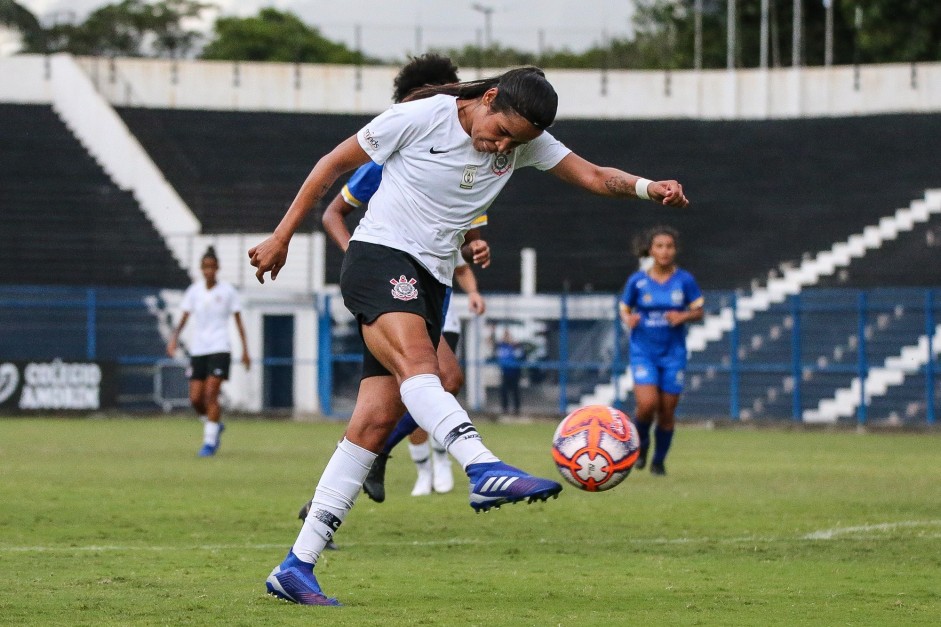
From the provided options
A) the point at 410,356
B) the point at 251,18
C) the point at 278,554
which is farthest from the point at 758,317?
the point at 251,18

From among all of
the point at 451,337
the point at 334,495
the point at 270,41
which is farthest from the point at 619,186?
the point at 270,41

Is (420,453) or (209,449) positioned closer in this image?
(420,453)

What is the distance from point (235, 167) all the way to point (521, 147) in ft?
111

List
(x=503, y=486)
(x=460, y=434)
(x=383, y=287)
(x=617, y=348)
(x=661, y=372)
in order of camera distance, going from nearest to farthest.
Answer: (x=503, y=486) → (x=460, y=434) → (x=383, y=287) → (x=661, y=372) → (x=617, y=348)

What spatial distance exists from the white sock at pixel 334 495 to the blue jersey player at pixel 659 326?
7747 mm

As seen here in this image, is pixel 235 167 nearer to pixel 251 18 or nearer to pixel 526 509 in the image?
pixel 526 509

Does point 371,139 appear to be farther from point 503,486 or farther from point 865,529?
point 865,529

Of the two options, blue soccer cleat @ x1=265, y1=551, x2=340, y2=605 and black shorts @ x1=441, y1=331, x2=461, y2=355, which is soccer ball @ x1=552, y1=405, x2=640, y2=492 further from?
black shorts @ x1=441, y1=331, x2=461, y2=355

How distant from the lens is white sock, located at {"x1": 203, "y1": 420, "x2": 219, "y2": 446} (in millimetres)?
17203

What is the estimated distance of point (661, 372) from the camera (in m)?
14.0

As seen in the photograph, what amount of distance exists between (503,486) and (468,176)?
4.69 ft

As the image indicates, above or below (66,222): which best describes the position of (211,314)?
below

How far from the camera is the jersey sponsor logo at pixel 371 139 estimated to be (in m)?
6.21

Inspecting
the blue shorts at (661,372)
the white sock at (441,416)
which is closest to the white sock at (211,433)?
the blue shorts at (661,372)
